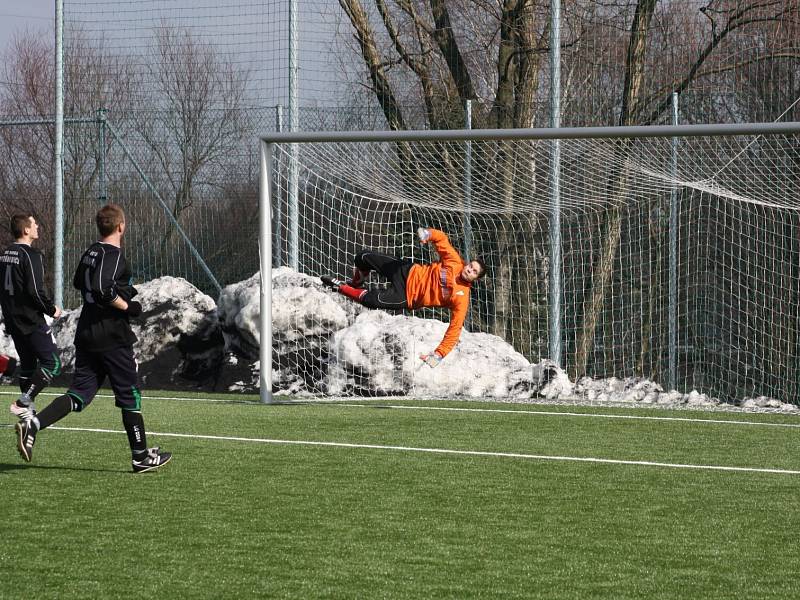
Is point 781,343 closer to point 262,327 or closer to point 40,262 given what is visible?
point 262,327

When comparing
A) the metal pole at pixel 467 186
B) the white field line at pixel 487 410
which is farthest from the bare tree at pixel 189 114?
the white field line at pixel 487 410

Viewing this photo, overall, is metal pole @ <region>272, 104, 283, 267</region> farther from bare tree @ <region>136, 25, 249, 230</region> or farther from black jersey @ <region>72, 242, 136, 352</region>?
black jersey @ <region>72, 242, 136, 352</region>

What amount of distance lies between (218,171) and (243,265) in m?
1.13

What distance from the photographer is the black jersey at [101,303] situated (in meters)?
6.37

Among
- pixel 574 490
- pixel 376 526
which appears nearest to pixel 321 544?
pixel 376 526

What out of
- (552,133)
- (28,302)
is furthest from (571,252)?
(28,302)

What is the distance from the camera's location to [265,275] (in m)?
11.0

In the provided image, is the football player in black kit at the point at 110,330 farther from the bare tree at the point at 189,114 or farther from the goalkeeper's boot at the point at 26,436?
the bare tree at the point at 189,114

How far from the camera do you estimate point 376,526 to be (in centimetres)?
520

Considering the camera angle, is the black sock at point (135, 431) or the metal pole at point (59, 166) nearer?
the black sock at point (135, 431)

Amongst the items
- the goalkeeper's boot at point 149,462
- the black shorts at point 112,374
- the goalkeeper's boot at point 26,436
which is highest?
the black shorts at point 112,374

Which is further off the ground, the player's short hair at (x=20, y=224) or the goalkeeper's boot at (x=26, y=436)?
Result: the player's short hair at (x=20, y=224)

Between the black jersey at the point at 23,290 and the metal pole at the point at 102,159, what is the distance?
6.20 m

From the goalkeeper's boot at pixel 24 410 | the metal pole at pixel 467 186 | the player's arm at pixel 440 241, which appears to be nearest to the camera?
the goalkeeper's boot at pixel 24 410
